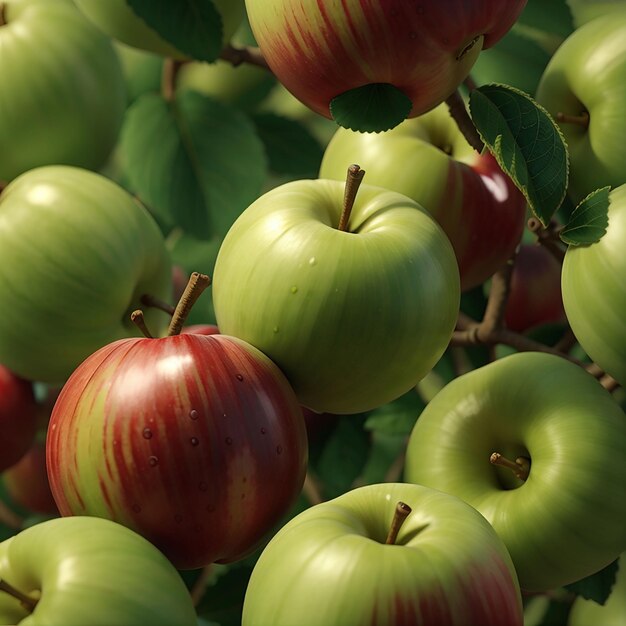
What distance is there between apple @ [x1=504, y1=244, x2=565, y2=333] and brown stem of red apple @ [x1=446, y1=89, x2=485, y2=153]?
240mm

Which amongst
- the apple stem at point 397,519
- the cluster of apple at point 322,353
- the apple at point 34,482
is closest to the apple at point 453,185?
the cluster of apple at point 322,353

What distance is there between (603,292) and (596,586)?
0.19 meters

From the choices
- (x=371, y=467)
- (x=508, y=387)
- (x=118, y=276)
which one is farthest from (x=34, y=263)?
(x=371, y=467)

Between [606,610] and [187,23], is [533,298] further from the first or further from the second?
[187,23]

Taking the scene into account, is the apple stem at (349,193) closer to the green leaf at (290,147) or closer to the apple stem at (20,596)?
the apple stem at (20,596)

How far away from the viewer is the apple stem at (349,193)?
20.0 inches

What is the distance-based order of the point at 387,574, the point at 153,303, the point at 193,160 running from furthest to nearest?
the point at 193,160, the point at 153,303, the point at 387,574

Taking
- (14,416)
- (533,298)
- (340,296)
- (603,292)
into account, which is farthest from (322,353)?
(533,298)

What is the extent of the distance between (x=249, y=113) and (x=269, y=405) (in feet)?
1.55

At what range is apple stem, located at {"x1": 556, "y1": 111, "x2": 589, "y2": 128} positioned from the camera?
579 mm

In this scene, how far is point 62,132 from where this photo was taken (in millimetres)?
645

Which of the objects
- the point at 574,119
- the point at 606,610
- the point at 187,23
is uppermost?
the point at 187,23

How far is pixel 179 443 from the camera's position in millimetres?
445

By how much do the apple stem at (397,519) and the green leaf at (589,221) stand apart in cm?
17
